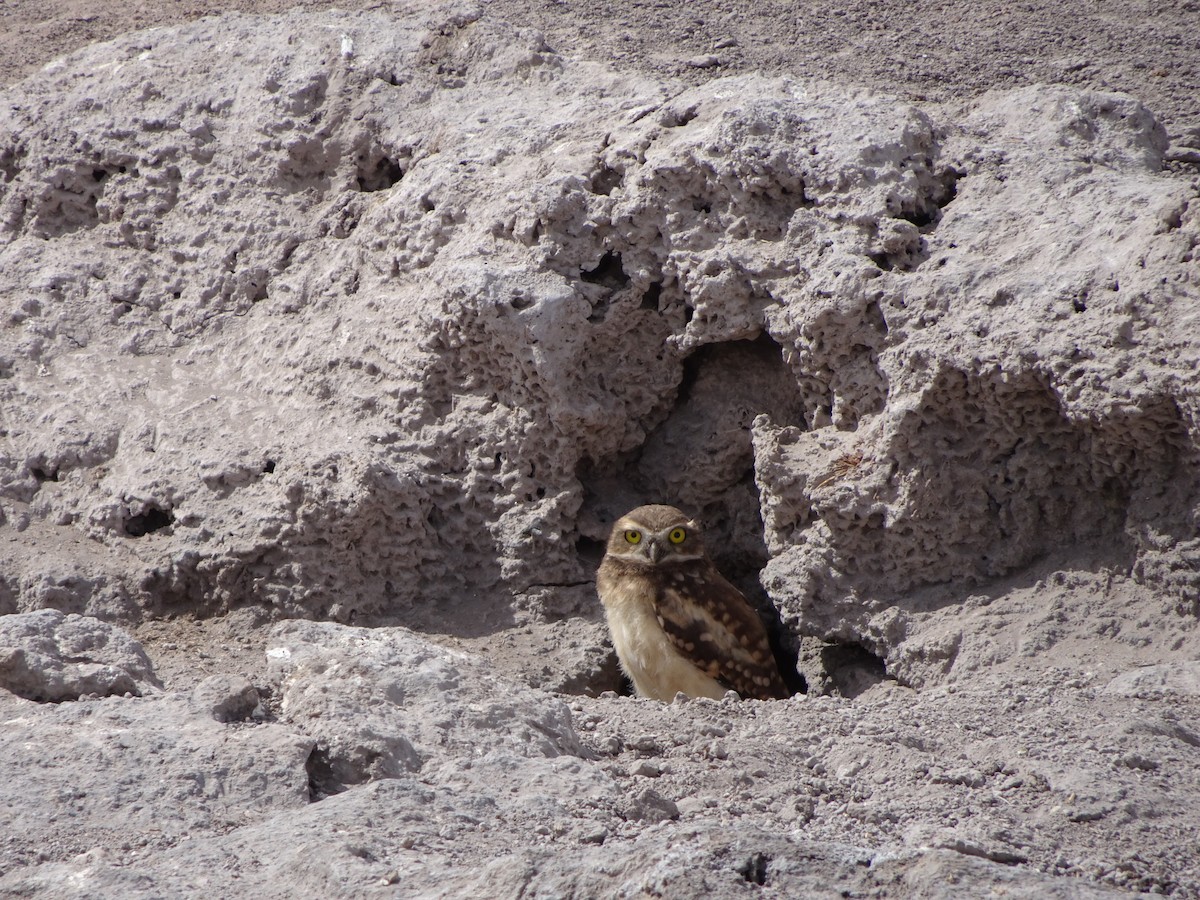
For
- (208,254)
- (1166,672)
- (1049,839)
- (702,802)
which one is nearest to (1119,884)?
(1049,839)

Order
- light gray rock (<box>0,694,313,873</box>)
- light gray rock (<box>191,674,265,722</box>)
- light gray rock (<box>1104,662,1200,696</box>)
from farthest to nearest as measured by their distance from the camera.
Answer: light gray rock (<box>1104,662,1200,696</box>) → light gray rock (<box>191,674,265,722</box>) → light gray rock (<box>0,694,313,873</box>)

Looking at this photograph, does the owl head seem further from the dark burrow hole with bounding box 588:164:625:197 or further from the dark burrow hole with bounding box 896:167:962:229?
the dark burrow hole with bounding box 896:167:962:229

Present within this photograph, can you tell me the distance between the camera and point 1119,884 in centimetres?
240

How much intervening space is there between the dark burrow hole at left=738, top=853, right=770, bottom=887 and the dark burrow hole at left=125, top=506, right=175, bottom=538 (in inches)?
158

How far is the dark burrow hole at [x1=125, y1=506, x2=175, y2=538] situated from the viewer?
17.8 feet

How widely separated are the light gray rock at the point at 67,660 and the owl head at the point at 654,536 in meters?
2.33

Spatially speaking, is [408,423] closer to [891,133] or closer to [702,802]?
[891,133]

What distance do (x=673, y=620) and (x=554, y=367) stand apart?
4.26ft

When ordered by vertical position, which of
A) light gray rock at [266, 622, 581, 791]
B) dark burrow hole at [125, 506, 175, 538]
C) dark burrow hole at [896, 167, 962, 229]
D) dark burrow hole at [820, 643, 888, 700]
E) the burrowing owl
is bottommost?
dark burrow hole at [820, 643, 888, 700]

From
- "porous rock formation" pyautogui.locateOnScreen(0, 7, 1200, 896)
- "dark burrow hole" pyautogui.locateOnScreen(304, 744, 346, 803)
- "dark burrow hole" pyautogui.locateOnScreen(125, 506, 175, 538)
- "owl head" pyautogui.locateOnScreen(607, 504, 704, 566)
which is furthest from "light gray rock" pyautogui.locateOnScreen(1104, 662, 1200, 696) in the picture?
"dark burrow hole" pyautogui.locateOnScreen(125, 506, 175, 538)

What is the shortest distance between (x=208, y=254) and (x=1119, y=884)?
504 centimetres

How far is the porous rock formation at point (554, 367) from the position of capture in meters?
4.21

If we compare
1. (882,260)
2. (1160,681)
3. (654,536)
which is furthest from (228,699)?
(882,260)

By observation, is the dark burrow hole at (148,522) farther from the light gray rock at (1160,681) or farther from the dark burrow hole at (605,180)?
the light gray rock at (1160,681)
